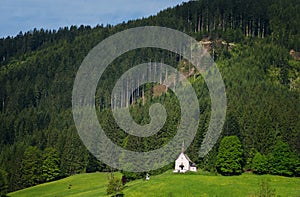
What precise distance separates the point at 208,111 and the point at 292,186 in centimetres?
3745

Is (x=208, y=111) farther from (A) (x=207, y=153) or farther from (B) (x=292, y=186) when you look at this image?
(B) (x=292, y=186)

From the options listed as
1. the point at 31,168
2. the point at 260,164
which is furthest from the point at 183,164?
the point at 31,168

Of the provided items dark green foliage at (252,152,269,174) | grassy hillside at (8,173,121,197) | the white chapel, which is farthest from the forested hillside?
grassy hillside at (8,173,121,197)

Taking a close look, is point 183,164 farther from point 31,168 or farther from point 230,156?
point 31,168

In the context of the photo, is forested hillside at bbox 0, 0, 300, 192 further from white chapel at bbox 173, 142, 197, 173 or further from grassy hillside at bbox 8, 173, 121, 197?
grassy hillside at bbox 8, 173, 121, 197

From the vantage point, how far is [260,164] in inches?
3632

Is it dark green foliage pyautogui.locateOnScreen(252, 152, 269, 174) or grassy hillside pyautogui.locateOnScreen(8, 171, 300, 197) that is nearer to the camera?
grassy hillside pyautogui.locateOnScreen(8, 171, 300, 197)

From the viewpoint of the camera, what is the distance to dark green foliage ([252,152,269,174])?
91.9 meters

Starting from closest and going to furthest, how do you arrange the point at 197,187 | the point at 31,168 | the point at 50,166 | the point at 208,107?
1. the point at 197,187
2. the point at 208,107
3. the point at 31,168
4. the point at 50,166

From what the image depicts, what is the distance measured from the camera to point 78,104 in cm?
17675

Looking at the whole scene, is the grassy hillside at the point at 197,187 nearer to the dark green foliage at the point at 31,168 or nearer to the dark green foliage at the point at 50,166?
the dark green foliage at the point at 31,168

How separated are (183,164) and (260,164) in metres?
15.4

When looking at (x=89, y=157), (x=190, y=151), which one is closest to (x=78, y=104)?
(x=89, y=157)

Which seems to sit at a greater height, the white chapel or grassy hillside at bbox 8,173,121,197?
the white chapel
